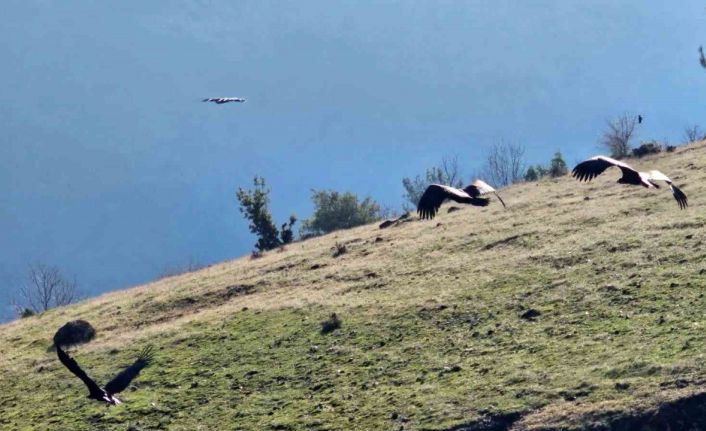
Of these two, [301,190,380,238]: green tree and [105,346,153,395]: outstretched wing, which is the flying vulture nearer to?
[105,346,153,395]: outstretched wing

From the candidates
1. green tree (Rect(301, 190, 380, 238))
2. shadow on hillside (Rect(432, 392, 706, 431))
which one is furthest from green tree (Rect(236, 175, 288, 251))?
shadow on hillside (Rect(432, 392, 706, 431))

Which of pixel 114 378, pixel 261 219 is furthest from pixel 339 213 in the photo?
pixel 114 378

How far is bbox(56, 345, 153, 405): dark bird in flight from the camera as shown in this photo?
71.5 ft

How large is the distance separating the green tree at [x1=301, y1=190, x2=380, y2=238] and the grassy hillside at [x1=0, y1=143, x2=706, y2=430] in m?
32.2

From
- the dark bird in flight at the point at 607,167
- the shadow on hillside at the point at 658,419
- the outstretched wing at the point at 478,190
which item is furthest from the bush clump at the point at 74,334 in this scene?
the dark bird in flight at the point at 607,167

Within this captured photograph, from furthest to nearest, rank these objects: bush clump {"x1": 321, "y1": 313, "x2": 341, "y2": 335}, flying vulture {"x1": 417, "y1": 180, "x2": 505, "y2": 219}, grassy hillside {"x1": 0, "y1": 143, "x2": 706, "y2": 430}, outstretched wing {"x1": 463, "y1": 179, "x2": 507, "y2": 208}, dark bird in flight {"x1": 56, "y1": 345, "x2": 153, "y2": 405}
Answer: bush clump {"x1": 321, "y1": 313, "x2": 341, "y2": 335}
dark bird in flight {"x1": 56, "y1": 345, "x2": 153, "y2": 405}
grassy hillside {"x1": 0, "y1": 143, "x2": 706, "y2": 430}
outstretched wing {"x1": 463, "y1": 179, "x2": 507, "y2": 208}
flying vulture {"x1": 417, "y1": 180, "x2": 505, "y2": 219}

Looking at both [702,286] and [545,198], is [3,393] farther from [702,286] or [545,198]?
[545,198]

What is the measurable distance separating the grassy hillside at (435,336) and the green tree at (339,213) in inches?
1268

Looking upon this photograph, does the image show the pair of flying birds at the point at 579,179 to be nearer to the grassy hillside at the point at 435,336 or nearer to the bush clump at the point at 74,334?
the grassy hillside at the point at 435,336

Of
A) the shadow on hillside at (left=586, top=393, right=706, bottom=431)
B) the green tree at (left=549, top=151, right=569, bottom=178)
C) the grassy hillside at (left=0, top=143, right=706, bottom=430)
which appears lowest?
the shadow on hillside at (left=586, top=393, right=706, bottom=431)

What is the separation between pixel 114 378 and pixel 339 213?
4763cm

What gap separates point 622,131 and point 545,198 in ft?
114

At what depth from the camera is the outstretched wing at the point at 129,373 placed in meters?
24.6

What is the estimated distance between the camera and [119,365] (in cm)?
3028
